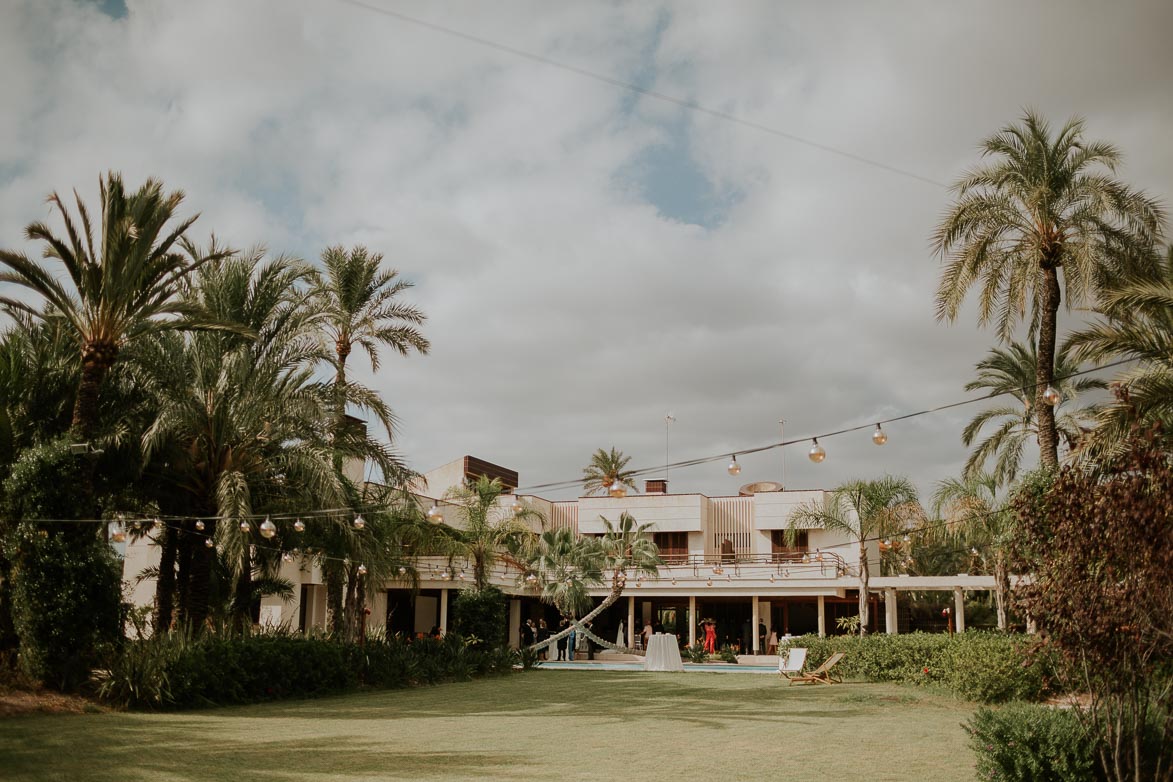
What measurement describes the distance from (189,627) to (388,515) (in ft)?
19.1

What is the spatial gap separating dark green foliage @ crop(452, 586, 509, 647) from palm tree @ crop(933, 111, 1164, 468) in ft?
50.6

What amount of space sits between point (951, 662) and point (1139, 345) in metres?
7.05

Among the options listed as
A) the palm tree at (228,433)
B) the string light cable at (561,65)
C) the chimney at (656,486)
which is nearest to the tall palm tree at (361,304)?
the palm tree at (228,433)

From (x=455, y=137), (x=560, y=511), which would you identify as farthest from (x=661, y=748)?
(x=560, y=511)

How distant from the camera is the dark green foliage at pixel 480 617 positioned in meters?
26.5

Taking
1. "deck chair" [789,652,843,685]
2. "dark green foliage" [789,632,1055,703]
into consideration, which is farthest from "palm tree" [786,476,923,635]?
"deck chair" [789,652,843,685]

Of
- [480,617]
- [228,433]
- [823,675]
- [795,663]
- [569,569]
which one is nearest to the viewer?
[228,433]

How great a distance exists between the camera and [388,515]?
2064 cm

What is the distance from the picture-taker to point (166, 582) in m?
18.9

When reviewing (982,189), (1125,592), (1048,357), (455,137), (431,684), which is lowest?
(431,684)

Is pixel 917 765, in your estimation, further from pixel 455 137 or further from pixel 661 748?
pixel 455 137

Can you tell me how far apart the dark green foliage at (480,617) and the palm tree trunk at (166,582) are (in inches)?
359

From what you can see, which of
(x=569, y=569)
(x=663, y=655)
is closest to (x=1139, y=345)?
(x=663, y=655)

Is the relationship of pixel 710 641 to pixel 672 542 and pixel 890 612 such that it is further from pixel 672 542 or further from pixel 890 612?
pixel 672 542
